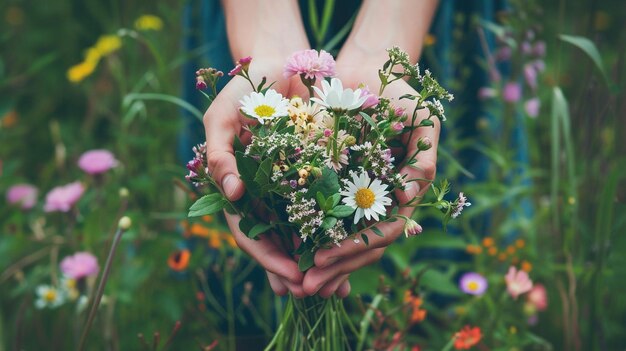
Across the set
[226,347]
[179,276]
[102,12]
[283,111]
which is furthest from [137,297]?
[102,12]

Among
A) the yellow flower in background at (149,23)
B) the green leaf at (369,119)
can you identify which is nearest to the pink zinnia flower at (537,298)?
the green leaf at (369,119)

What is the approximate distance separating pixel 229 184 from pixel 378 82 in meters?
0.26

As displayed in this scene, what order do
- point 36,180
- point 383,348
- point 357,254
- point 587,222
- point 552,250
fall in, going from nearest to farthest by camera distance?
point 357,254, point 383,348, point 587,222, point 552,250, point 36,180

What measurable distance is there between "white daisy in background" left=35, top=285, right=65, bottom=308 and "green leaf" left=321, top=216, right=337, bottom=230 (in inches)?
26.6

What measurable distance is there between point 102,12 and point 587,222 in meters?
1.53

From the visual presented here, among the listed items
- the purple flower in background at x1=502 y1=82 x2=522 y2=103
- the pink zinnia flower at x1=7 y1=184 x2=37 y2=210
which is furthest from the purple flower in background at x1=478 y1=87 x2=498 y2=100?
the pink zinnia flower at x1=7 y1=184 x2=37 y2=210

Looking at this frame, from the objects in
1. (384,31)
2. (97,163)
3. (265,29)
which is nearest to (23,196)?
(97,163)

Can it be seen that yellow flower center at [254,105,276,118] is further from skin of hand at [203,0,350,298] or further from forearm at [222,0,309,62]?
forearm at [222,0,309,62]

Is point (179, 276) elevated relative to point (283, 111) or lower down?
lower down

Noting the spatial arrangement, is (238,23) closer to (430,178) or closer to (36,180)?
(430,178)

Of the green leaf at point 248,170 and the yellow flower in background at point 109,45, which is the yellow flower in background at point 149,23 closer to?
the yellow flower in background at point 109,45

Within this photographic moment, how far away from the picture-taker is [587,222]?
4.13 feet

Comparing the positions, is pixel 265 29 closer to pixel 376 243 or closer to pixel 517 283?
pixel 376 243

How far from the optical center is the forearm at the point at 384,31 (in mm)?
951
